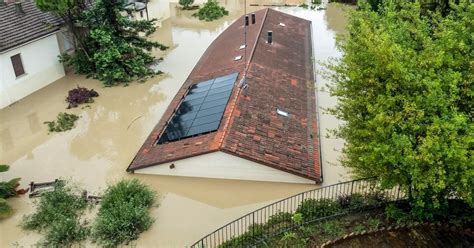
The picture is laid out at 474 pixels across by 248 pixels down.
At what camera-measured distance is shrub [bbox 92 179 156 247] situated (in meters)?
14.8

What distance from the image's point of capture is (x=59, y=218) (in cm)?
1554

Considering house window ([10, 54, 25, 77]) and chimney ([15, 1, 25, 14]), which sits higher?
chimney ([15, 1, 25, 14])

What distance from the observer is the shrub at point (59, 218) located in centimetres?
1477

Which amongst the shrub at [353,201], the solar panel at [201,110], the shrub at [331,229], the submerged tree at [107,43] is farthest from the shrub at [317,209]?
the submerged tree at [107,43]

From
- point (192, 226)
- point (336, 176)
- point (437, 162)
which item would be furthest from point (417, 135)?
point (192, 226)

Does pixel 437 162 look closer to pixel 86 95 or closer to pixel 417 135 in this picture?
pixel 417 135

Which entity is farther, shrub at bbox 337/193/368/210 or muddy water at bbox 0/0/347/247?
muddy water at bbox 0/0/347/247

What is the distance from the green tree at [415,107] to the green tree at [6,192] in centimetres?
1229

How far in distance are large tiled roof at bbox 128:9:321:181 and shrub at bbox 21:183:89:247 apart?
9.09 feet

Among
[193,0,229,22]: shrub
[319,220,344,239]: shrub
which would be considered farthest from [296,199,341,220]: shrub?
[193,0,229,22]: shrub

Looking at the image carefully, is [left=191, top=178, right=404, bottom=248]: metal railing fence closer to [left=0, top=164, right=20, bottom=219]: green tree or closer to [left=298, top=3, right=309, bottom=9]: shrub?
[left=0, top=164, right=20, bottom=219]: green tree

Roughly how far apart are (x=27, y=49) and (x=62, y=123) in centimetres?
594

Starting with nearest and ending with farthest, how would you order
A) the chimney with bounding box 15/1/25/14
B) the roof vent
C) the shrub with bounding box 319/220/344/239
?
the shrub with bounding box 319/220/344/239
the roof vent
the chimney with bounding box 15/1/25/14

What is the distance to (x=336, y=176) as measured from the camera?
18016mm
